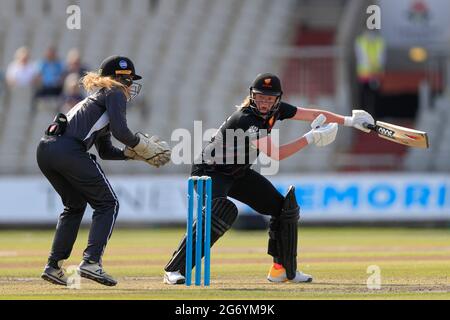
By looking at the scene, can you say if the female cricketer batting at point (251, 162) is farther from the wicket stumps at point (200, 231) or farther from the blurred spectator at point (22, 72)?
the blurred spectator at point (22, 72)

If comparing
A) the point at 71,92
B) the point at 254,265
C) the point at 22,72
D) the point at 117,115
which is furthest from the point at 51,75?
the point at 117,115

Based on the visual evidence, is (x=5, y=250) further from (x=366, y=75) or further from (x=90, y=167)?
(x=366, y=75)

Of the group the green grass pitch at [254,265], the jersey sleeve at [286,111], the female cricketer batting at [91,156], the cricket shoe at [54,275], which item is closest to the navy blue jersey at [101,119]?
the female cricketer batting at [91,156]

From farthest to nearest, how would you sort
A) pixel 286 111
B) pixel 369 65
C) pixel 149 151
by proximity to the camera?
1. pixel 369 65
2. pixel 286 111
3. pixel 149 151

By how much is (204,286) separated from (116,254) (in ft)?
15.8

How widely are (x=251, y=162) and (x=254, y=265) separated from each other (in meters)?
2.41

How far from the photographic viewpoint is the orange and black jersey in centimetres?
980

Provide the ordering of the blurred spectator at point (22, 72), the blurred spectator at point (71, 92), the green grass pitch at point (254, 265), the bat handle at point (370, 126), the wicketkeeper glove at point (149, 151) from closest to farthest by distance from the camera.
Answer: the green grass pitch at point (254, 265)
the wicketkeeper glove at point (149, 151)
the bat handle at point (370, 126)
the blurred spectator at point (71, 92)
the blurred spectator at point (22, 72)

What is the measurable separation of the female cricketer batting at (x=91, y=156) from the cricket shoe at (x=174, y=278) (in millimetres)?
562

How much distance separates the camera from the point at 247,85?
2161 centimetres

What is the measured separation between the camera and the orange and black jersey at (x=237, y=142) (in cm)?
980

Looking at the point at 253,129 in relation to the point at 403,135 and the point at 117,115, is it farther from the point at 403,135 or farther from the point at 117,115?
the point at 403,135

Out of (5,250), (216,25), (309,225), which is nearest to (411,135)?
(5,250)

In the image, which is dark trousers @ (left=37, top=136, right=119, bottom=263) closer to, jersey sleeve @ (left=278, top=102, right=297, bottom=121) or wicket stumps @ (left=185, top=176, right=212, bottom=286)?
wicket stumps @ (left=185, top=176, right=212, bottom=286)
